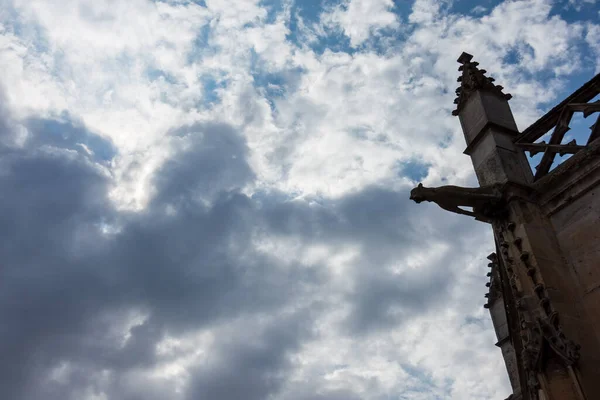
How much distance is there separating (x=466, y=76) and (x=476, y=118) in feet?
3.73

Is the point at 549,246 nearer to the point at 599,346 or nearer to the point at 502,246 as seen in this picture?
the point at 502,246

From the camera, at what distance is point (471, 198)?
9156 millimetres

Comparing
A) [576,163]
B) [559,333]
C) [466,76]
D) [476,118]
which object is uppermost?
[466,76]

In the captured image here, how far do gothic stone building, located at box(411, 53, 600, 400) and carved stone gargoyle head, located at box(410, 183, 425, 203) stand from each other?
0.06 ft

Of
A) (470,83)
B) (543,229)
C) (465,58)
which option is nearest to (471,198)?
(543,229)

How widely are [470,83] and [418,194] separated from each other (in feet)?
11.1

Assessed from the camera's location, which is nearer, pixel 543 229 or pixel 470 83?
pixel 543 229

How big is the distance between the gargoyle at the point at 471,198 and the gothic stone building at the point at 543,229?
2cm

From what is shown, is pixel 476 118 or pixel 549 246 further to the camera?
pixel 476 118

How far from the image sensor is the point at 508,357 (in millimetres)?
13188

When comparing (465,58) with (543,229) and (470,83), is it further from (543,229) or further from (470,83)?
(543,229)


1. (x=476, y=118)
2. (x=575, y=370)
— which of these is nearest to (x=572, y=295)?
(x=575, y=370)

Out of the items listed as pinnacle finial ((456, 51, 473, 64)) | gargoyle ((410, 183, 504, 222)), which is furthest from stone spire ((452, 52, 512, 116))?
gargoyle ((410, 183, 504, 222))

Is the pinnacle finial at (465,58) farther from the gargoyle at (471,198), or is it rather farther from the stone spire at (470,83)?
the gargoyle at (471,198)
